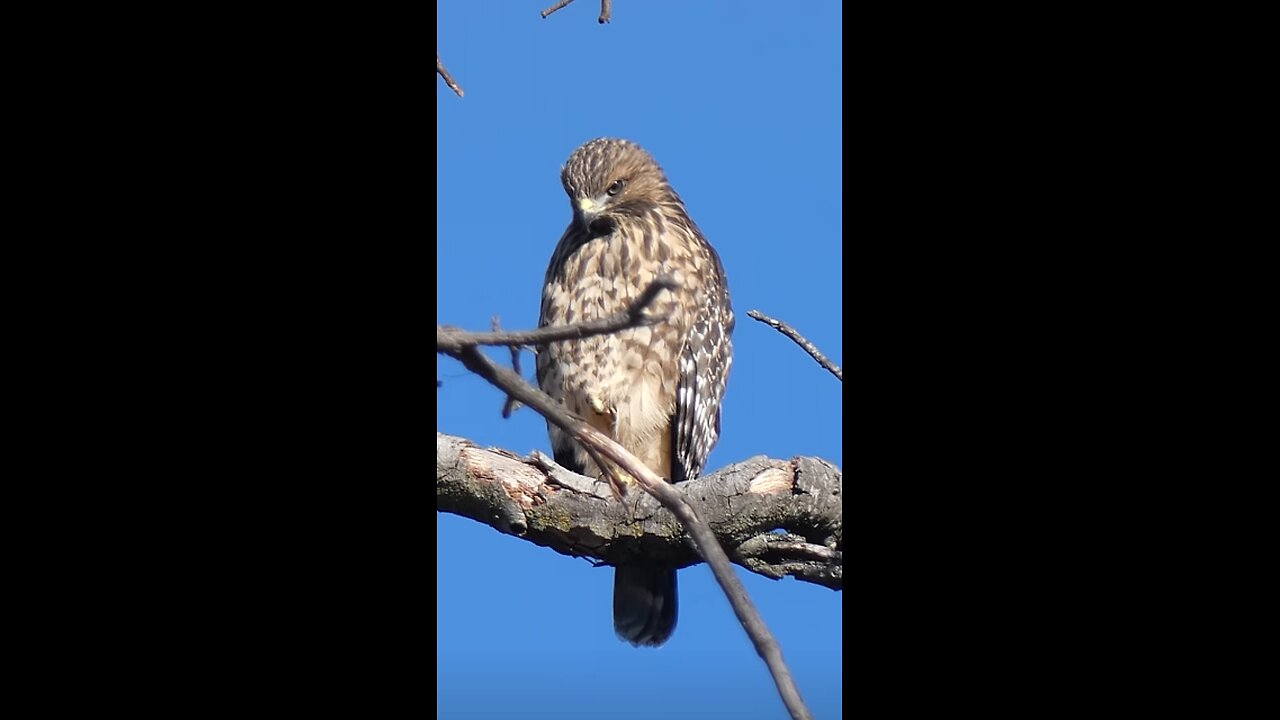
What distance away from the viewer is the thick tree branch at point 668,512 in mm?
1972

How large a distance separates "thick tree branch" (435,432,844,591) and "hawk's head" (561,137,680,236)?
0.79m

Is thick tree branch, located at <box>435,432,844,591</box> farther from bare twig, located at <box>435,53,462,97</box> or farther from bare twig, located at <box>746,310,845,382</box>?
bare twig, located at <box>435,53,462,97</box>

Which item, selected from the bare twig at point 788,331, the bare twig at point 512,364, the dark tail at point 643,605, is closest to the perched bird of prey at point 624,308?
the dark tail at point 643,605

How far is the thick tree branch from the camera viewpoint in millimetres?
1972

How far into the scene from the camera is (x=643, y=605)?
232 centimetres

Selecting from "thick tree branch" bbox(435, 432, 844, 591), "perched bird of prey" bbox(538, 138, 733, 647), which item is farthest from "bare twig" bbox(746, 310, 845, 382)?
"perched bird of prey" bbox(538, 138, 733, 647)

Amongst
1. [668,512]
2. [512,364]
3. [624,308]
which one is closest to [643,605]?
[668,512]

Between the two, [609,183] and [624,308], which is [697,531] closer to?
[624,308]

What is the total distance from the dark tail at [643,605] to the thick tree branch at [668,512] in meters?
0.25

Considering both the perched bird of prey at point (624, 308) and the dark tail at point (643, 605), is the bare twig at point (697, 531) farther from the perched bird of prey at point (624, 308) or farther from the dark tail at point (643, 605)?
the perched bird of prey at point (624, 308)
